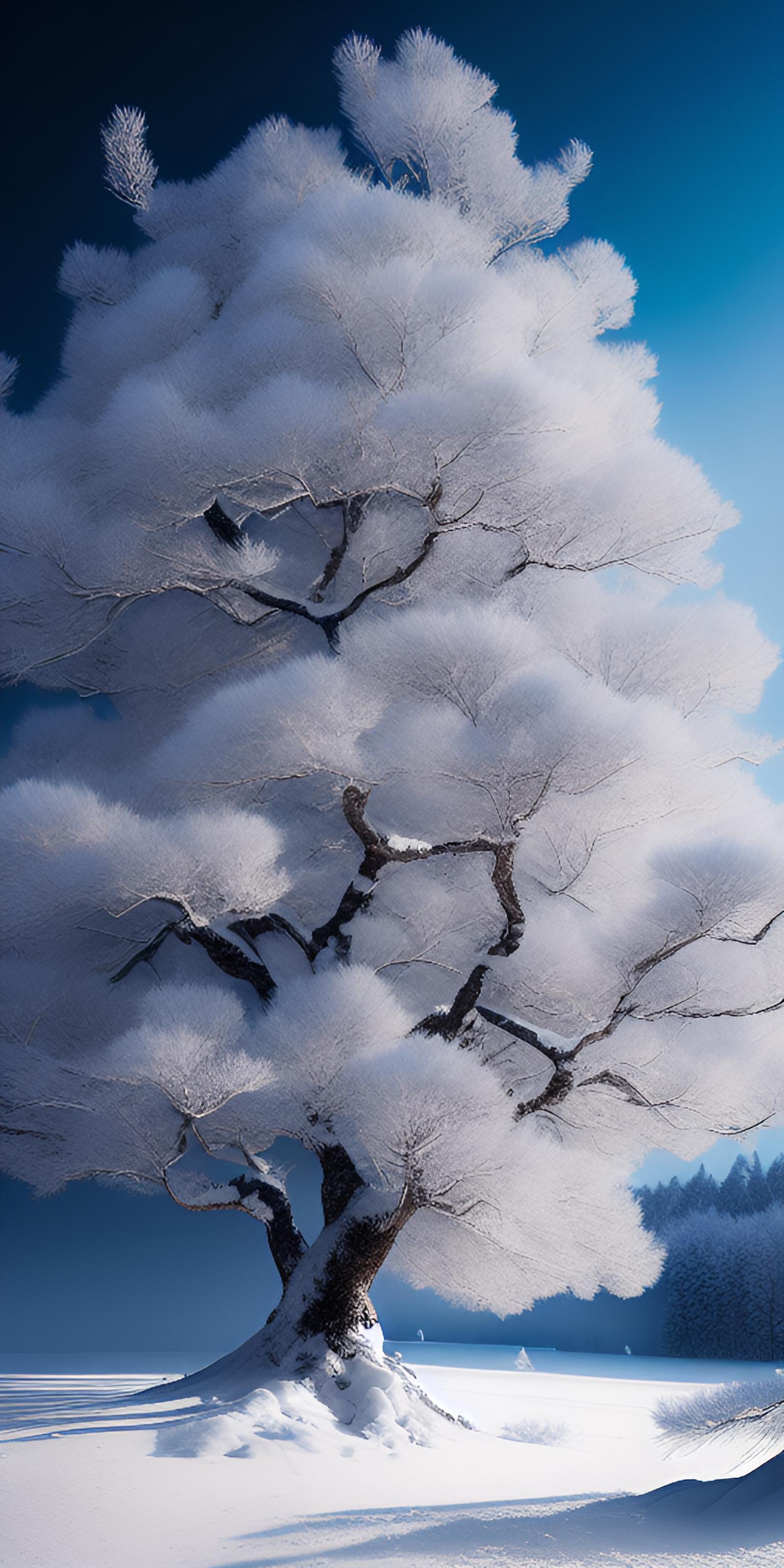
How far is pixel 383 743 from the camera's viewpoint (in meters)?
2.38

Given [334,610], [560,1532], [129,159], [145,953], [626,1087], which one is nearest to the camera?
[560,1532]

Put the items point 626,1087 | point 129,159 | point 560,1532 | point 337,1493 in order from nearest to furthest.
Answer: point 560,1532 → point 337,1493 → point 626,1087 → point 129,159

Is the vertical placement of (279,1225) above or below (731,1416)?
above

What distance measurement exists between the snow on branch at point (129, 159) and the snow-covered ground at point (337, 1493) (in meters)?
3.47

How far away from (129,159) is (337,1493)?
12.1 feet

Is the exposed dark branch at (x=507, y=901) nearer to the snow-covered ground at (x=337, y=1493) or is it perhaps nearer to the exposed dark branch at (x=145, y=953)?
the exposed dark branch at (x=145, y=953)

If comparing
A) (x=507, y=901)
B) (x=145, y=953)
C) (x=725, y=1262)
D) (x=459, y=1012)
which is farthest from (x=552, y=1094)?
(x=725, y=1262)

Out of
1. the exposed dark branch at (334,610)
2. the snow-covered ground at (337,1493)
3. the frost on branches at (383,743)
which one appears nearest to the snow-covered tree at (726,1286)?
the snow-covered ground at (337,1493)

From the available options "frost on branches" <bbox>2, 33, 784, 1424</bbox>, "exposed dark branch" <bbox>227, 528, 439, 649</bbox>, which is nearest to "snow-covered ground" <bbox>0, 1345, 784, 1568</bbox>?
"frost on branches" <bbox>2, 33, 784, 1424</bbox>

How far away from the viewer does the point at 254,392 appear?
2646mm

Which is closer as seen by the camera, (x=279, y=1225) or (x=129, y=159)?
(x=279, y=1225)

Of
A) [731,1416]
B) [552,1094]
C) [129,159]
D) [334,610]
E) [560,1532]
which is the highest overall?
[129,159]

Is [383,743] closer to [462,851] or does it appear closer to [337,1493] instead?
[462,851]

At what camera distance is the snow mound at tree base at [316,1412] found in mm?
2072
